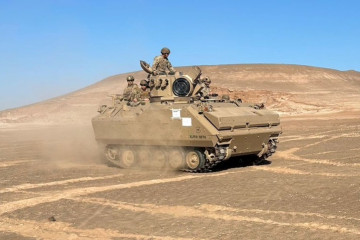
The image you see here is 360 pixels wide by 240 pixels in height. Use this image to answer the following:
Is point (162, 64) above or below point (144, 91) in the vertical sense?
above

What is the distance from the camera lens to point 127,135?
16281 mm

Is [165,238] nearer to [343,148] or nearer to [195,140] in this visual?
[195,140]

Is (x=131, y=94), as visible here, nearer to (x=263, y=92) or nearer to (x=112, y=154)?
(x=112, y=154)


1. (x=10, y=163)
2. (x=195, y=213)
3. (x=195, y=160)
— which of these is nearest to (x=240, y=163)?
(x=195, y=160)

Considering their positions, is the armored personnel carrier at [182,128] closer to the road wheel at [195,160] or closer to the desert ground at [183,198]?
the road wheel at [195,160]

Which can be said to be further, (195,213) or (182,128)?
(182,128)

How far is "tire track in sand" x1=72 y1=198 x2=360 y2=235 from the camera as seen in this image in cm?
795

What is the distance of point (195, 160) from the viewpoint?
14.8m

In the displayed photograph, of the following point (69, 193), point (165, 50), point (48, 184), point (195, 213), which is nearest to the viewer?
point (195, 213)

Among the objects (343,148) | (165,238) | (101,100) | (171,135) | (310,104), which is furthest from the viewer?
(101,100)

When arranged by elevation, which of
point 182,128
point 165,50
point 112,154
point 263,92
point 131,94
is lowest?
point 112,154

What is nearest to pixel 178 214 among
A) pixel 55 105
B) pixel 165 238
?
pixel 165 238

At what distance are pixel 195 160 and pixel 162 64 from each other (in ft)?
13.3

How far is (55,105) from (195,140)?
186 ft
